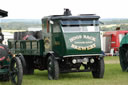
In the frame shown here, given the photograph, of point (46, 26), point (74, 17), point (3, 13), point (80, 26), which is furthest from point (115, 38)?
point (3, 13)

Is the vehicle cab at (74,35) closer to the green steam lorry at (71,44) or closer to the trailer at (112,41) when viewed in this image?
the green steam lorry at (71,44)

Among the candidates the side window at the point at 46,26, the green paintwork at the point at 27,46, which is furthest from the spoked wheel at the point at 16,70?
the green paintwork at the point at 27,46

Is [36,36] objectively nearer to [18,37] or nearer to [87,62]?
[18,37]

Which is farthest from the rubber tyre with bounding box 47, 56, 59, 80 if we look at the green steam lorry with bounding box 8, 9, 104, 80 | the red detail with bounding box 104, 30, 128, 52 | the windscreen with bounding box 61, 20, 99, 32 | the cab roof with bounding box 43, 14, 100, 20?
the red detail with bounding box 104, 30, 128, 52

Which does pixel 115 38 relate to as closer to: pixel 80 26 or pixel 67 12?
pixel 67 12

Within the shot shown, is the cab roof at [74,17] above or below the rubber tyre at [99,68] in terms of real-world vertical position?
above

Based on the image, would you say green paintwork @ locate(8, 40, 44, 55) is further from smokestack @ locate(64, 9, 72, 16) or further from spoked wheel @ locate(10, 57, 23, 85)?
spoked wheel @ locate(10, 57, 23, 85)

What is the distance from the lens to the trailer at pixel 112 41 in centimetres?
3322

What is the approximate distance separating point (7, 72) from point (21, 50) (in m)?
4.94

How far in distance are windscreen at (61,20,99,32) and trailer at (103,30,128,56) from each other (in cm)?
1743

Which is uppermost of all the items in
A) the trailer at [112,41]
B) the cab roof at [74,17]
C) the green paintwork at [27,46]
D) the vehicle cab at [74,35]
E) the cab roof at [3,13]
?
the cab roof at [3,13]

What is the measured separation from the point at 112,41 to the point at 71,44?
63.3ft

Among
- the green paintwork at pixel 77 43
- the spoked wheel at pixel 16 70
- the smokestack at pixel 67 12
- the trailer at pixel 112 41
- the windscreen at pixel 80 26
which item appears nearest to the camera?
the spoked wheel at pixel 16 70

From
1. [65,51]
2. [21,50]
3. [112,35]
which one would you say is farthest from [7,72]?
[112,35]
